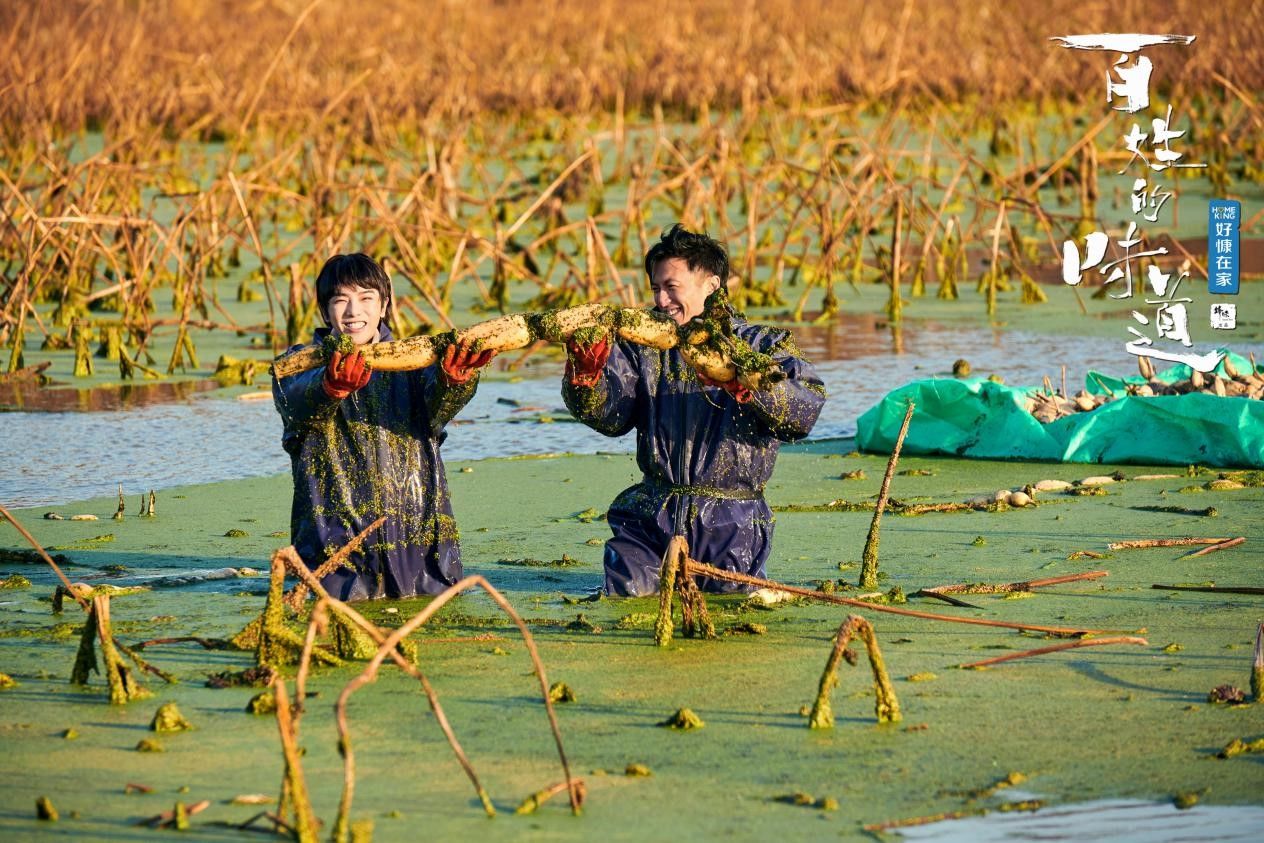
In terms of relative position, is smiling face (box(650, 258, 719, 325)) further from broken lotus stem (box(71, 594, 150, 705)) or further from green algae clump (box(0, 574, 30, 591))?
green algae clump (box(0, 574, 30, 591))

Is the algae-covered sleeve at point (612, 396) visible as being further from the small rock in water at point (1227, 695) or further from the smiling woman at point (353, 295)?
the small rock in water at point (1227, 695)

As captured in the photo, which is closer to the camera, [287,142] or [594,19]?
[287,142]

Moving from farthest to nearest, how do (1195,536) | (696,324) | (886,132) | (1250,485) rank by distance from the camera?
(886,132) → (1250,485) → (1195,536) → (696,324)

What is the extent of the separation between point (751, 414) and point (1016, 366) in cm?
429

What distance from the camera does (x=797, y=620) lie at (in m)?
4.44

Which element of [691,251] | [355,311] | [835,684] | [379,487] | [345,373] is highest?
[691,251]

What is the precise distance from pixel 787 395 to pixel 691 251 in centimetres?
48

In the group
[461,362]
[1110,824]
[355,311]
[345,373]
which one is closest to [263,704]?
[345,373]

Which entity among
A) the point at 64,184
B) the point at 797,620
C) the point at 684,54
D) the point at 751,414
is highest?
the point at 684,54

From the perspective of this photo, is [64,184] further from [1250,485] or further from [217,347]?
[1250,485]

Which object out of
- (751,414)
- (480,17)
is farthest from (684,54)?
(751,414)

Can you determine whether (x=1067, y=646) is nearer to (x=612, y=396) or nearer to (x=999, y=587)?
(x=999, y=587)

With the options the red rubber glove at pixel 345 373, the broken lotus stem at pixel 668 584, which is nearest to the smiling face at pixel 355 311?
the red rubber glove at pixel 345 373

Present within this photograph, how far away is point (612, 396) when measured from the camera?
4.76 meters
